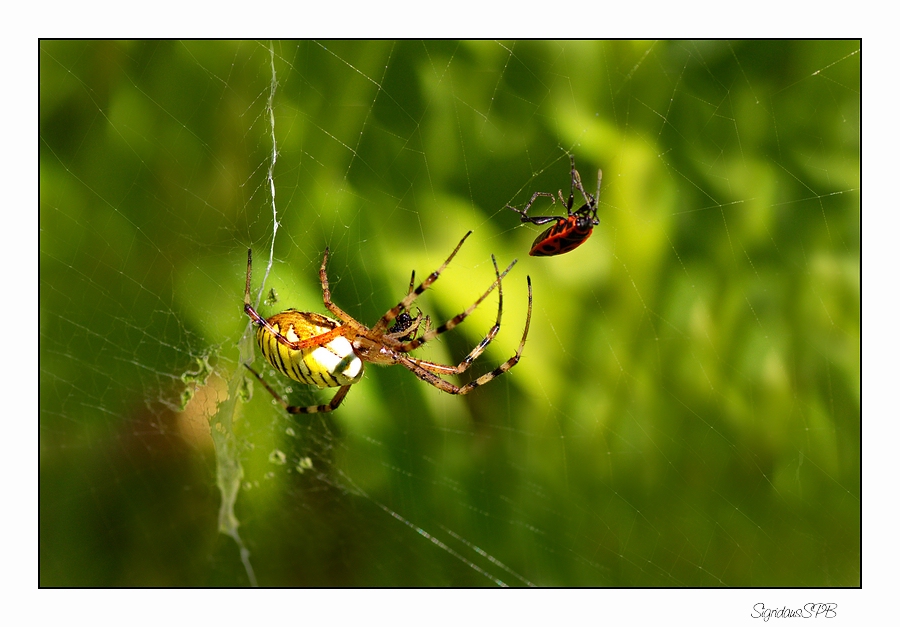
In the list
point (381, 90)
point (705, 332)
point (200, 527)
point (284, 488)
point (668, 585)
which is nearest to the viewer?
point (381, 90)

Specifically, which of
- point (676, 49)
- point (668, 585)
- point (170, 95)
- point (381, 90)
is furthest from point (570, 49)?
point (668, 585)

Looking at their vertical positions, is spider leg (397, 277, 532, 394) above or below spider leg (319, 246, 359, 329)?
below

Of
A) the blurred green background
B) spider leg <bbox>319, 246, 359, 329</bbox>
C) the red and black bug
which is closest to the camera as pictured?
the red and black bug

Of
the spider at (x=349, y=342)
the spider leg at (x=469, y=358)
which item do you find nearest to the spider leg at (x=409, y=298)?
the spider at (x=349, y=342)

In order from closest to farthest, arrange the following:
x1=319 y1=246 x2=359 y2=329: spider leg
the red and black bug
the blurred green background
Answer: the red and black bug → the blurred green background → x1=319 y1=246 x2=359 y2=329: spider leg

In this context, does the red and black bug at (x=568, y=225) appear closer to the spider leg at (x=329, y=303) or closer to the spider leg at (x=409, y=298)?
the spider leg at (x=409, y=298)

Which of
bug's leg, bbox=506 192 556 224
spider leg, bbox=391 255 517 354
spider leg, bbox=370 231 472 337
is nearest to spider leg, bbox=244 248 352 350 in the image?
spider leg, bbox=370 231 472 337

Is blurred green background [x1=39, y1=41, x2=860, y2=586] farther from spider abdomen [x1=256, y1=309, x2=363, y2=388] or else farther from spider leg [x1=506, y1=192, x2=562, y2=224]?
spider abdomen [x1=256, y1=309, x2=363, y2=388]
